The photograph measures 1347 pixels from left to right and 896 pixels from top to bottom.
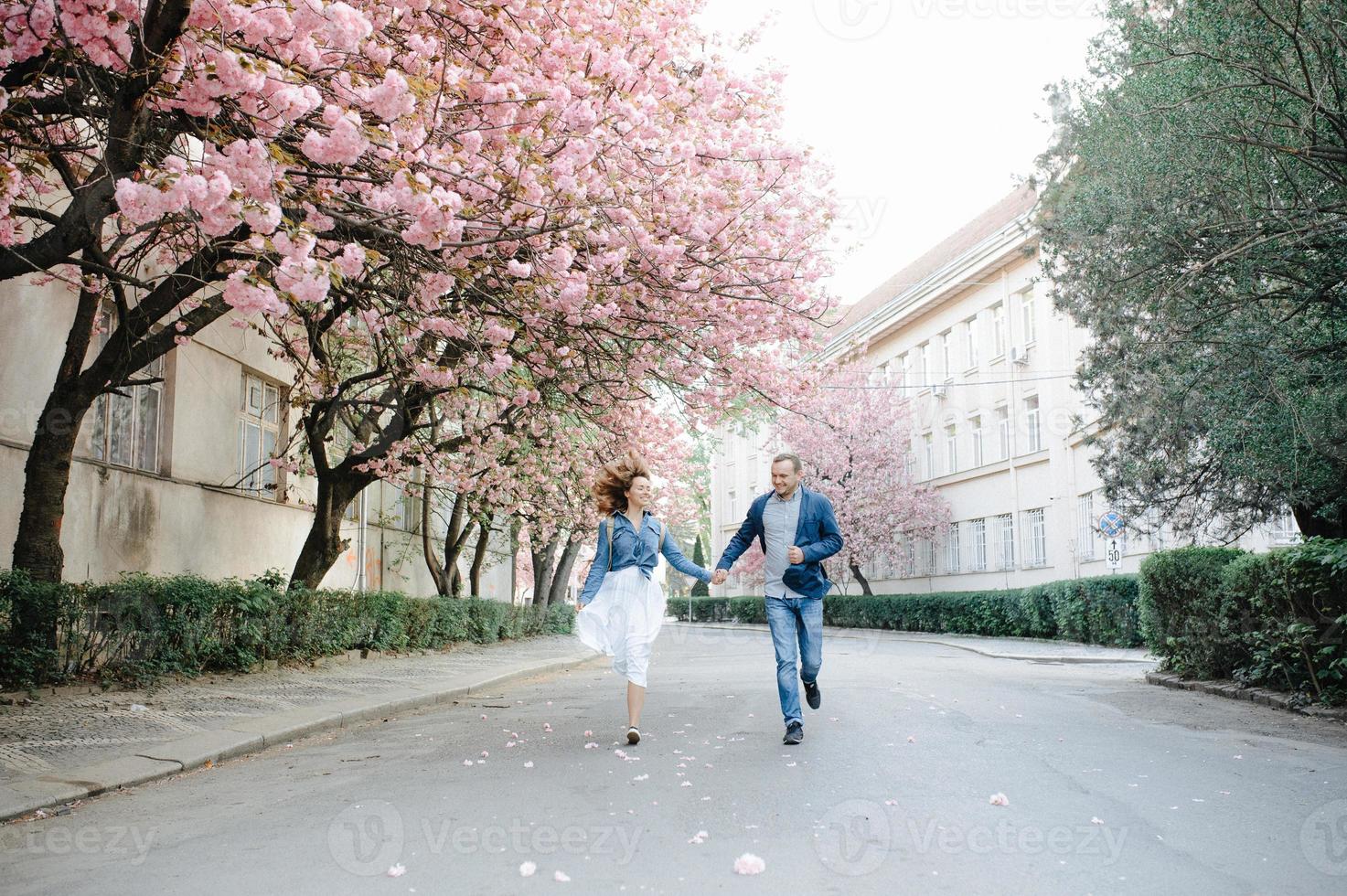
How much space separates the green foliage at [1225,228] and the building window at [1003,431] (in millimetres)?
23617

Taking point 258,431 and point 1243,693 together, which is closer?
point 1243,693

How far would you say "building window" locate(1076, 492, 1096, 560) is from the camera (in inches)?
1255

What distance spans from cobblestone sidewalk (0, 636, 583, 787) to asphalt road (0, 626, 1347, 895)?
2.74 ft

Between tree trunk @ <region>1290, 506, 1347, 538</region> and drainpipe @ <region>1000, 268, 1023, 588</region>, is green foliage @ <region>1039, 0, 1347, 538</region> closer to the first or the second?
tree trunk @ <region>1290, 506, 1347, 538</region>

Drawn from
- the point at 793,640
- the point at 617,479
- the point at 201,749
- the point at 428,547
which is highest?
the point at 428,547

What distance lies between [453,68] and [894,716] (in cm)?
602

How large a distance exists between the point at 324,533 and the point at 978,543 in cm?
2885

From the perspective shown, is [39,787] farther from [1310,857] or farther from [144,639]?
[1310,857]

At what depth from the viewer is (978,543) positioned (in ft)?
132

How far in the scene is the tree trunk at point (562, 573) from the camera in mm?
33656

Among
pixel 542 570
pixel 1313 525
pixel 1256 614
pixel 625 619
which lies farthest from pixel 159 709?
pixel 542 570

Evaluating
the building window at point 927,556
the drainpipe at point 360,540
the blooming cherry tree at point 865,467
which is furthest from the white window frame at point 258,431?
the building window at point 927,556

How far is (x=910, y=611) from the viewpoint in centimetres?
3884

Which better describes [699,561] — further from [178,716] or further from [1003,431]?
[178,716]
